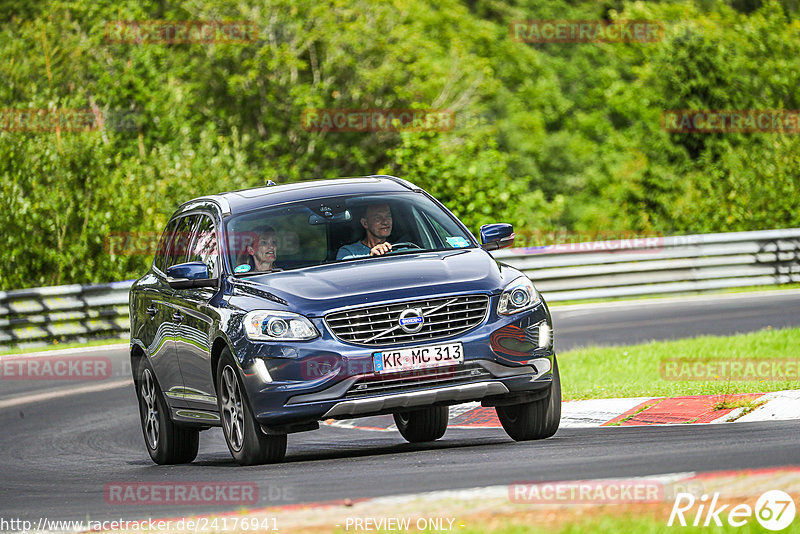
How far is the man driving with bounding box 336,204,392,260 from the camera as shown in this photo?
949 cm

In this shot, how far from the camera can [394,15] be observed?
46.0 meters

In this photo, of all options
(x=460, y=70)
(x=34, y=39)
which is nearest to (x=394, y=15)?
(x=460, y=70)

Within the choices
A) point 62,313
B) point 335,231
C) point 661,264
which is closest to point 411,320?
point 335,231

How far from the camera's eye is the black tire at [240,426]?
28.2 feet

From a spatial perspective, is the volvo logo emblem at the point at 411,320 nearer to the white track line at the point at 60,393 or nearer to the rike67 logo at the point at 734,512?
the rike67 logo at the point at 734,512

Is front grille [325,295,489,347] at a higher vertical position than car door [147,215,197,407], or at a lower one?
higher

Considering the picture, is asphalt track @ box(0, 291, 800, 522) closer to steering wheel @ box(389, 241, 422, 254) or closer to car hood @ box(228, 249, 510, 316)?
car hood @ box(228, 249, 510, 316)

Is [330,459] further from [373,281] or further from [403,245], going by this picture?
[403,245]

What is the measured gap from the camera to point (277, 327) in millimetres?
8398

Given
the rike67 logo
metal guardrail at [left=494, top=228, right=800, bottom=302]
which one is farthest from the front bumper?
metal guardrail at [left=494, top=228, right=800, bottom=302]

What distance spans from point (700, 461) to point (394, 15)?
131 ft

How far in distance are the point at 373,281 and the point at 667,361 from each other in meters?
6.24

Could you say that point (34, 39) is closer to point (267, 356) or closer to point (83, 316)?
point (83, 316)

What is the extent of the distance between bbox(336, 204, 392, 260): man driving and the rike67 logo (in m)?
4.07
